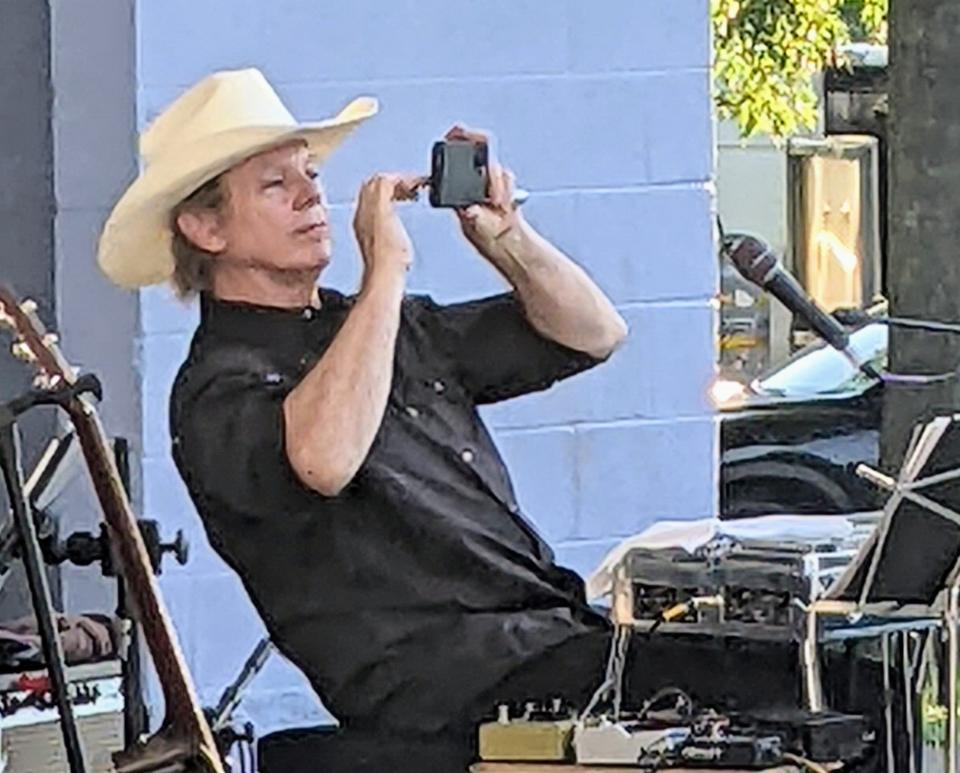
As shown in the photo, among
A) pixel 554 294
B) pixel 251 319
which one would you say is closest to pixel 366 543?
pixel 251 319

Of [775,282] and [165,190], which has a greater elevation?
[165,190]

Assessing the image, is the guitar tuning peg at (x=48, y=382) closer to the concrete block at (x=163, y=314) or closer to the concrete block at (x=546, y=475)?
the concrete block at (x=163, y=314)

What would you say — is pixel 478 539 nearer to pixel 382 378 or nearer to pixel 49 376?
pixel 382 378

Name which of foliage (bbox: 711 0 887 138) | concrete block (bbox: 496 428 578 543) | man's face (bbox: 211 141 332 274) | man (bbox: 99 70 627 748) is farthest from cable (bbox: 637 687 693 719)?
foliage (bbox: 711 0 887 138)

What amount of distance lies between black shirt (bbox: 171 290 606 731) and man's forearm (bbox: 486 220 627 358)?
219 mm

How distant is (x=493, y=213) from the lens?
13.1 ft

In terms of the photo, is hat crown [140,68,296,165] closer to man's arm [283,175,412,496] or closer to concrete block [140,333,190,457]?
man's arm [283,175,412,496]

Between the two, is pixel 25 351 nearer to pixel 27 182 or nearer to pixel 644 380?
pixel 27 182

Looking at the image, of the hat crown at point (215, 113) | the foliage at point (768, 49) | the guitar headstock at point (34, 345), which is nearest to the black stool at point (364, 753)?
the guitar headstock at point (34, 345)

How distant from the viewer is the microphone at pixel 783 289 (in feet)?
11.6

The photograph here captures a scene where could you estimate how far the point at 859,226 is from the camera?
568 inches

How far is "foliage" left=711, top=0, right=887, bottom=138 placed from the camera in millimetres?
10570

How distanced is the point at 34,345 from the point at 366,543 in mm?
518

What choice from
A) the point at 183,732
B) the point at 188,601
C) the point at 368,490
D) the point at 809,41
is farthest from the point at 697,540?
the point at 809,41
